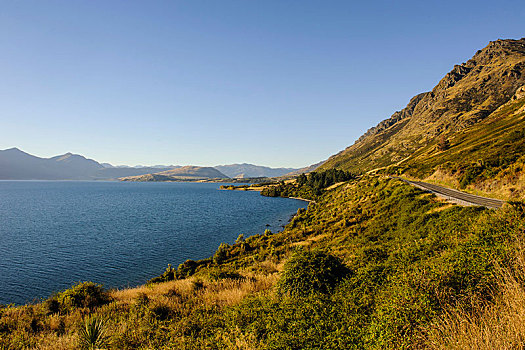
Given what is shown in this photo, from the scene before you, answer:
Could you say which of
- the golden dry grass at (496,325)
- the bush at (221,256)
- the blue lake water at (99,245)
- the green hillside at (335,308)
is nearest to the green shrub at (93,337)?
the green hillside at (335,308)

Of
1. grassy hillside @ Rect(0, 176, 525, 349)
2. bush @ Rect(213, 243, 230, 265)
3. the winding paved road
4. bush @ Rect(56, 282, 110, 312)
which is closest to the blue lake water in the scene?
bush @ Rect(213, 243, 230, 265)

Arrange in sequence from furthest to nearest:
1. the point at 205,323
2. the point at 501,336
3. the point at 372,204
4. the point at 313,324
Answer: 1. the point at 372,204
2. the point at 205,323
3. the point at 313,324
4. the point at 501,336

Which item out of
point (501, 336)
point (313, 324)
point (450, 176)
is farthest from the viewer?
point (450, 176)

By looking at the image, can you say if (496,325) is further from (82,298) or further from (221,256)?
(221,256)

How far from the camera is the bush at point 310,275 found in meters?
11.0

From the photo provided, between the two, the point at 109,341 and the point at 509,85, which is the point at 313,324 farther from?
the point at 509,85

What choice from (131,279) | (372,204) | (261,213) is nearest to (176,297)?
(131,279)

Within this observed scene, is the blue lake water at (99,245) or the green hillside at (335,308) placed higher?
the green hillside at (335,308)

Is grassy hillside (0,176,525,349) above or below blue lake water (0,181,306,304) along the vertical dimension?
above

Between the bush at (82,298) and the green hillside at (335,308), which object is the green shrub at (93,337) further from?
the bush at (82,298)

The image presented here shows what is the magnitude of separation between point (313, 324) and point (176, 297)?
8.71 m

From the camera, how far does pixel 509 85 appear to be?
177750 mm

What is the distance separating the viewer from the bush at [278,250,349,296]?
11006 millimetres

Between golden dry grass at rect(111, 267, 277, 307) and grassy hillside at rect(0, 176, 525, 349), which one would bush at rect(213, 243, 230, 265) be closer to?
golden dry grass at rect(111, 267, 277, 307)
